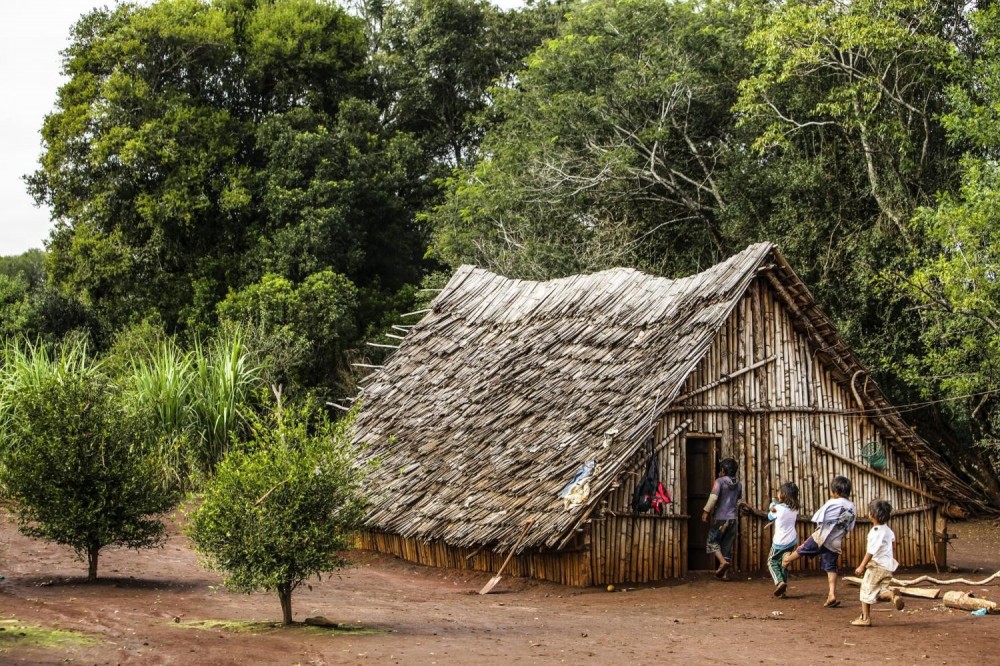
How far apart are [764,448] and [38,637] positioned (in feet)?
27.3

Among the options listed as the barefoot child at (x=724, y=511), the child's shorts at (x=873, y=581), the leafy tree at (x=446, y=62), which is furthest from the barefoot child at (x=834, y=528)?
the leafy tree at (x=446, y=62)

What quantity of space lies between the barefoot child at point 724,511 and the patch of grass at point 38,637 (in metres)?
6.69

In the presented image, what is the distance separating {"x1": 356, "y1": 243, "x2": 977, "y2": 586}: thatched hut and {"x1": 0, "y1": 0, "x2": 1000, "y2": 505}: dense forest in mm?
4145

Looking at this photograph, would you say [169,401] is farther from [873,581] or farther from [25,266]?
[25,266]

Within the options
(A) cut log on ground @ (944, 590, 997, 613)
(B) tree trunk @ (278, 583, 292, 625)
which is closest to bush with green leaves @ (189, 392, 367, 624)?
(B) tree trunk @ (278, 583, 292, 625)

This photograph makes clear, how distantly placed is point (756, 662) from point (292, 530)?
383cm

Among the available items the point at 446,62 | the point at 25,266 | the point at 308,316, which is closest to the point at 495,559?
the point at 308,316

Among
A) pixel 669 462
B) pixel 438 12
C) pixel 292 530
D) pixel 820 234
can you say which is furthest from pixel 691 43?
pixel 292 530

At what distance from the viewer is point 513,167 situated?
26219mm

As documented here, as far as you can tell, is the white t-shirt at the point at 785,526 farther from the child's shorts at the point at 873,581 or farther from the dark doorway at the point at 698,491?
the dark doorway at the point at 698,491

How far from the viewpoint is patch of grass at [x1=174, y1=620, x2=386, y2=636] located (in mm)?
9508

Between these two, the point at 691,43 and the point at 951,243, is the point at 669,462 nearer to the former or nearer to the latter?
the point at 951,243

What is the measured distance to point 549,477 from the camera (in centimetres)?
1306

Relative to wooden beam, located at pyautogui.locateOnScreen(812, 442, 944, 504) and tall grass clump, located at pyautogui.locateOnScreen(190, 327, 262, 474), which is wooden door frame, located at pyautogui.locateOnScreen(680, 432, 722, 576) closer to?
wooden beam, located at pyautogui.locateOnScreen(812, 442, 944, 504)
